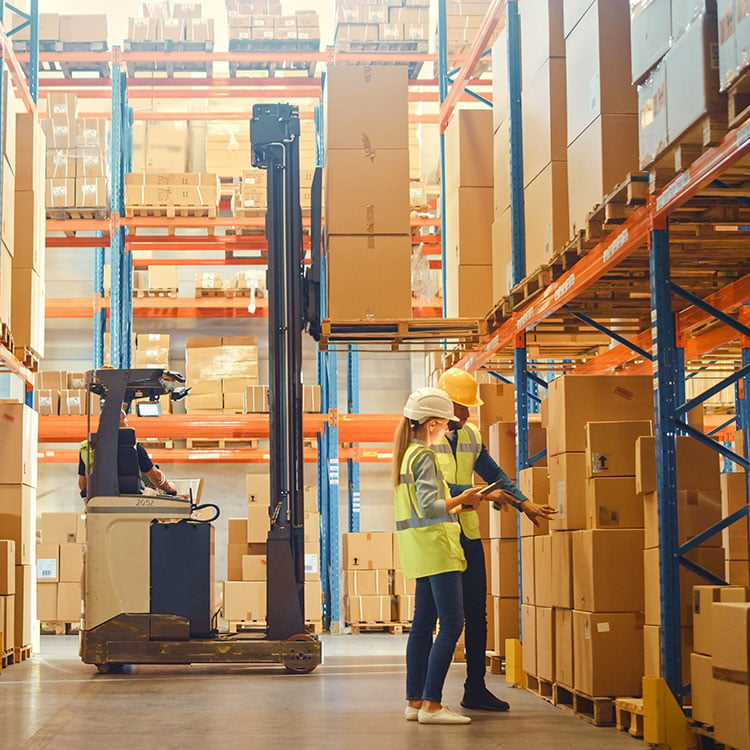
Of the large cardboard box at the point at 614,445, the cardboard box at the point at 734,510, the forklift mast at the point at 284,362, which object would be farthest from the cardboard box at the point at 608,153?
the forklift mast at the point at 284,362

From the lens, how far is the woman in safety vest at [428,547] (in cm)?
540

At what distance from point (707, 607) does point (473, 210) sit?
217 inches

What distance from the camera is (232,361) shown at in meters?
14.7

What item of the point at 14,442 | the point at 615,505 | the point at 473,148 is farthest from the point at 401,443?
the point at 14,442

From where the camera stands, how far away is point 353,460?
15148mm

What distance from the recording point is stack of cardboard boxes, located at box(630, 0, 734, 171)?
4465 mm

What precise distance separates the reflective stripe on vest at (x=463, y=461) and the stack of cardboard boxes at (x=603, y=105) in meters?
1.33

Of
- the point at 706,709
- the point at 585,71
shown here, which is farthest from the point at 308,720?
the point at 585,71

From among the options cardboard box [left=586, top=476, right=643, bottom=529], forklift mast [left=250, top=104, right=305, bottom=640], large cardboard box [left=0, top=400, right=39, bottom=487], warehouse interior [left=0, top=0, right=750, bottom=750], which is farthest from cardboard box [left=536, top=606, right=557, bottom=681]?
large cardboard box [left=0, top=400, right=39, bottom=487]

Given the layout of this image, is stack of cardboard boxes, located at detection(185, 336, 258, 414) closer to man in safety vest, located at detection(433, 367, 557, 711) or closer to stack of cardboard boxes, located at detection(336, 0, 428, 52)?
stack of cardboard boxes, located at detection(336, 0, 428, 52)

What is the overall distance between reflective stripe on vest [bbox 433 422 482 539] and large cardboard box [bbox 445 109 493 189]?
12.6 feet

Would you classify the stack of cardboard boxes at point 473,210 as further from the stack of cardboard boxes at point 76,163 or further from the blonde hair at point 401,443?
the stack of cardboard boxes at point 76,163

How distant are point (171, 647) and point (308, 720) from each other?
223 centimetres

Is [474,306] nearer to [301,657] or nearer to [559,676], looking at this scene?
[301,657]
